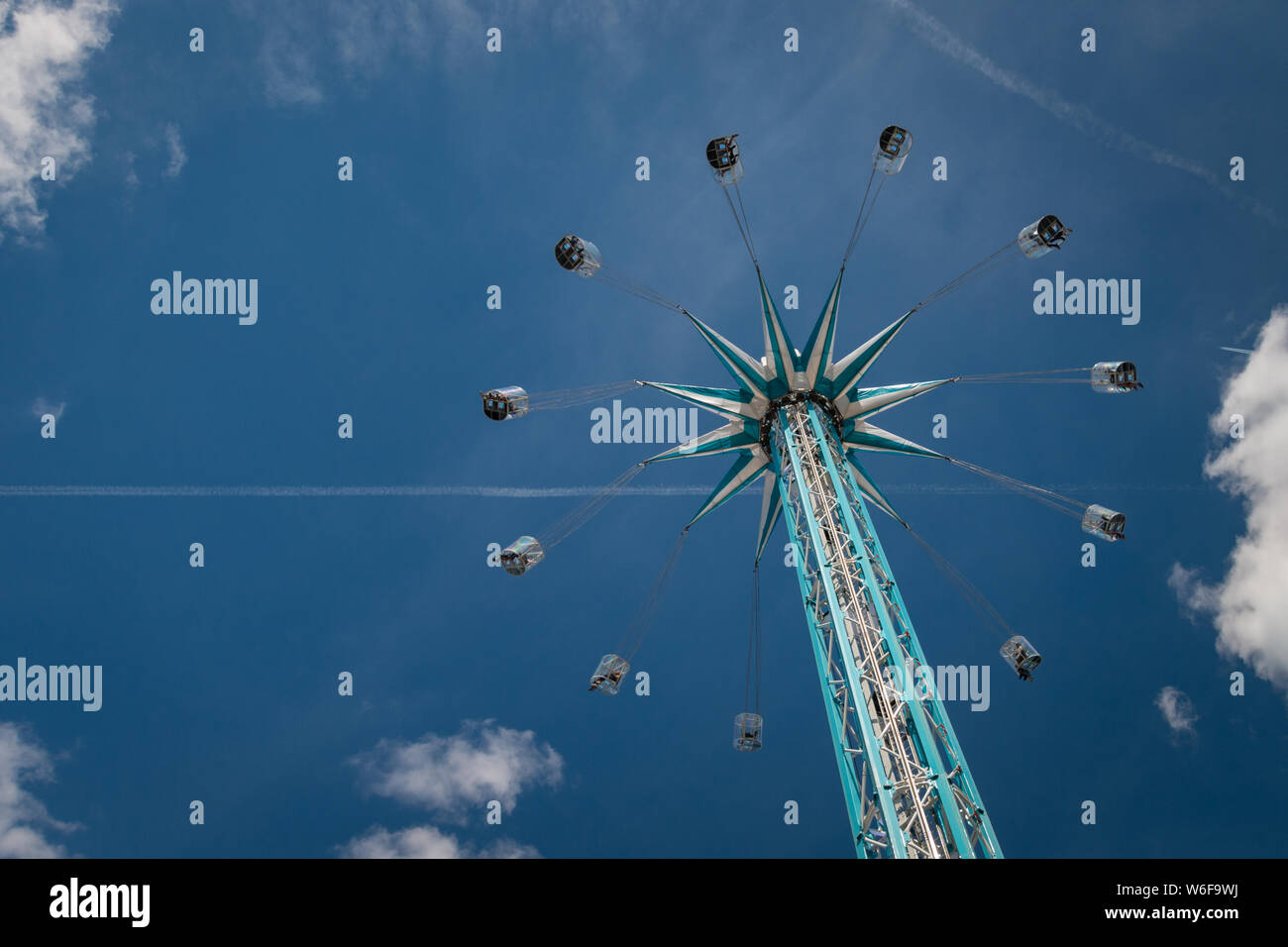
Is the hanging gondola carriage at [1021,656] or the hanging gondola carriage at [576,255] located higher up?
the hanging gondola carriage at [576,255]

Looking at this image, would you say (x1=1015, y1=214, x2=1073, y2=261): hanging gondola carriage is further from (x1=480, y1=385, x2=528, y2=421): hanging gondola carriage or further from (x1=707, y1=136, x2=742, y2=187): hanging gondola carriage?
(x1=480, y1=385, x2=528, y2=421): hanging gondola carriage

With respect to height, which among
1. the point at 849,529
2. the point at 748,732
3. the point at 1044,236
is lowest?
the point at 748,732

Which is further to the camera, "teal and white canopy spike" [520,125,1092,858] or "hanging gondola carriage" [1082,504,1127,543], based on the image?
"hanging gondola carriage" [1082,504,1127,543]

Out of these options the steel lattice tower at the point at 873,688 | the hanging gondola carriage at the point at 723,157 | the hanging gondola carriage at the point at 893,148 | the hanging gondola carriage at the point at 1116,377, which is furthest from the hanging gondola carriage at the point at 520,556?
the hanging gondola carriage at the point at 1116,377

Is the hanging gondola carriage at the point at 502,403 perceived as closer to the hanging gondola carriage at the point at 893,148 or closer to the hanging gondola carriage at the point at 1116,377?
the hanging gondola carriage at the point at 893,148

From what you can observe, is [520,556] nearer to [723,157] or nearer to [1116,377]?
[723,157]

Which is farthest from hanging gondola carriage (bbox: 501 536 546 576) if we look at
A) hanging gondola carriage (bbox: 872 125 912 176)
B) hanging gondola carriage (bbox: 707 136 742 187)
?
hanging gondola carriage (bbox: 872 125 912 176)

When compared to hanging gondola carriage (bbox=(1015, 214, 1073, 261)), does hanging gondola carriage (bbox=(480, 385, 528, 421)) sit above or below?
below

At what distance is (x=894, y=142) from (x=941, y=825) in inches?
814

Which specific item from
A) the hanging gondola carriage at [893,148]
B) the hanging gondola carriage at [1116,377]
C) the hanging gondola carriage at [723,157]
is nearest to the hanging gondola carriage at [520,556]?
the hanging gondola carriage at [723,157]

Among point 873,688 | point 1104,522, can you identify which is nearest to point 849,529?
point 873,688

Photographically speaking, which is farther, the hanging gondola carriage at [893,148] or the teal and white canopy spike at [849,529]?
the hanging gondola carriage at [893,148]

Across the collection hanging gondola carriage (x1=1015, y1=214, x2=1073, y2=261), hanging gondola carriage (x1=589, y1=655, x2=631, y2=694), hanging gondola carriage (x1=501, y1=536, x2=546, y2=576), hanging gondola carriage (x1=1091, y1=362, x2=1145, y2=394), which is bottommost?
hanging gondola carriage (x1=589, y1=655, x2=631, y2=694)

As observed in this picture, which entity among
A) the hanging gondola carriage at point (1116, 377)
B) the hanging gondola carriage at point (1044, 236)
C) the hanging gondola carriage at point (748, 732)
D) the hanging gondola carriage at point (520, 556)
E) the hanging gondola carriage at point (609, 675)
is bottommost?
the hanging gondola carriage at point (748, 732)
